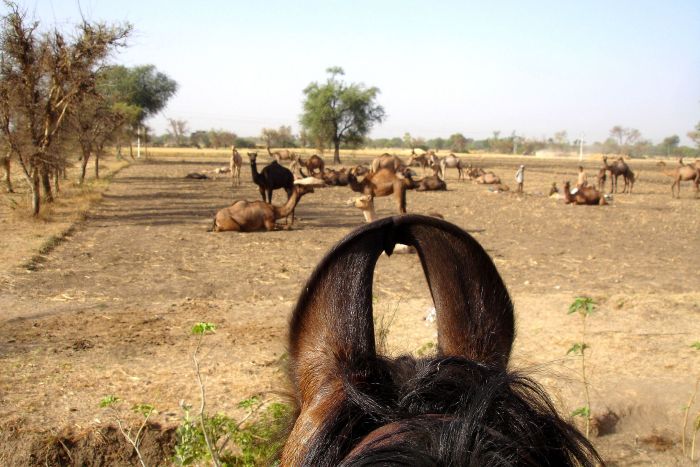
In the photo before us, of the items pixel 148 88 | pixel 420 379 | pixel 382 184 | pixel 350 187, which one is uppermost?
pixel 148 88

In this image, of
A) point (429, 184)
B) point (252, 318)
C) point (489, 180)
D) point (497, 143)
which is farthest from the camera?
point (497, 143)

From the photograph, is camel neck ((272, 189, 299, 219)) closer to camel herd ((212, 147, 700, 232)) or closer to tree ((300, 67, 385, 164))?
camel herd ((212, 147, 700, 232))

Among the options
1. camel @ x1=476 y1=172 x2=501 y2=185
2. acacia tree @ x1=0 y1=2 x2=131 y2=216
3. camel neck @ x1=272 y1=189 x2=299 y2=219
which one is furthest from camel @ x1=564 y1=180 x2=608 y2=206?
acacia tree @ x1=0 y1=2 x2=131 y2=216

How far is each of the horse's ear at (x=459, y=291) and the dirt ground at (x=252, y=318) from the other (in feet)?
0.42

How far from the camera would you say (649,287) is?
9.50 meters

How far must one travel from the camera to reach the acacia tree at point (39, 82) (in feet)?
49.4

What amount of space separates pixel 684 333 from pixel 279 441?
6281mm

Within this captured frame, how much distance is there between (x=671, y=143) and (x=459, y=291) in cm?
14389

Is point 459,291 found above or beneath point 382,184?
above

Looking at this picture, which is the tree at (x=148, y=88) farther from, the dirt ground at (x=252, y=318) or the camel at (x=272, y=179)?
the dirt ground at (x=252, y=318)

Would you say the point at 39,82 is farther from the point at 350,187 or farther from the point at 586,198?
the point at 586,198

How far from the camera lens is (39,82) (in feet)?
53.4

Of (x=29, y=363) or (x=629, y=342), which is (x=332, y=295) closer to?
(x=29, y=363)

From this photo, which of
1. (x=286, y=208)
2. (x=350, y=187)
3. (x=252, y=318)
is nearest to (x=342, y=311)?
(x=252, y=318)
